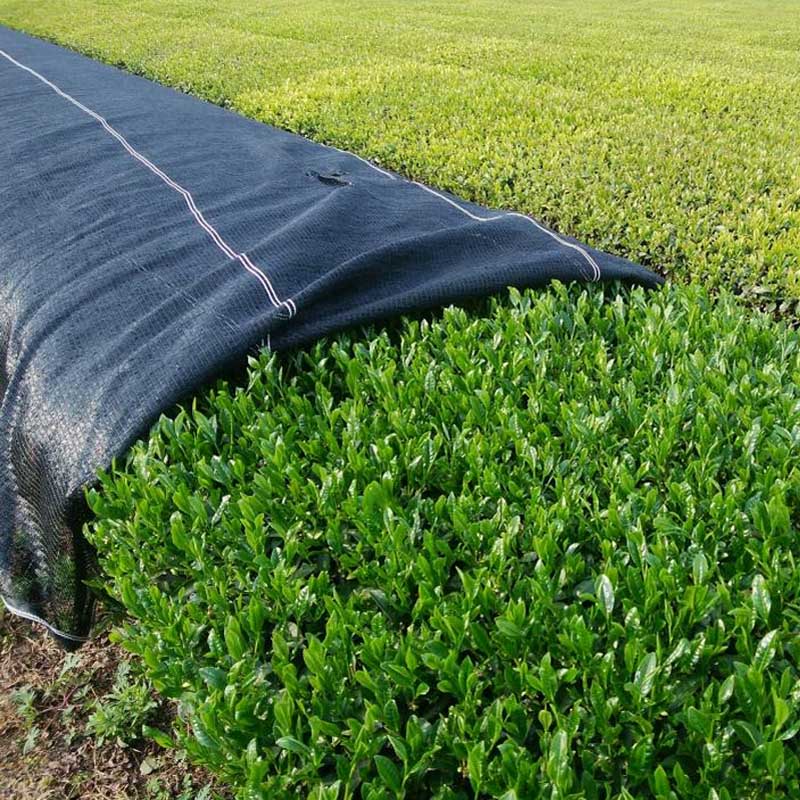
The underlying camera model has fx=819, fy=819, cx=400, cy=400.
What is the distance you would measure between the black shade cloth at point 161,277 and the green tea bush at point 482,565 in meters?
0.18

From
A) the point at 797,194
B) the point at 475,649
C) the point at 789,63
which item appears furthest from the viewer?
the point at 789,63

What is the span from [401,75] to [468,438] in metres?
6.53

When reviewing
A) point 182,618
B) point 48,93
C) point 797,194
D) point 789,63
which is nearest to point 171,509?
point 182,618

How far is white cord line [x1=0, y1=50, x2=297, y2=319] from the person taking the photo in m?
2.72

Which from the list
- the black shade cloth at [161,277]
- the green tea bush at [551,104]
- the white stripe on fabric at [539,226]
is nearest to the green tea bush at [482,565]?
the black shade cloth at [161,277]

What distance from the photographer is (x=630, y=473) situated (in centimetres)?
204

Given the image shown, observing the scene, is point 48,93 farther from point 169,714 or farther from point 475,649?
point 475,649

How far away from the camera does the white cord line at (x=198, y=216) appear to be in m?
2.72

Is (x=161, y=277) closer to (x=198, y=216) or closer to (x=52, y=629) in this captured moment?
(x=198, y=216)

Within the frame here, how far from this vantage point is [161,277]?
3033mm

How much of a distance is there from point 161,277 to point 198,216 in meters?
0.61

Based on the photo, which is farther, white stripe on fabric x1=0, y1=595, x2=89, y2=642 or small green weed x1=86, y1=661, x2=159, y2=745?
white stripe on fabric x1=0, y1=595, x2=89, y2=642

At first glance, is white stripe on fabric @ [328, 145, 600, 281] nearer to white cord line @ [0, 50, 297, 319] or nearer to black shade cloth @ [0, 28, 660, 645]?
black shade cloth @ [0, 28, 660, 645]

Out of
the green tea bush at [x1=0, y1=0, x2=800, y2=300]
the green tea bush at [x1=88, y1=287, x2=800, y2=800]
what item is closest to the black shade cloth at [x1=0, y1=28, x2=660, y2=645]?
the green tea bush at [x1=88, y1=287, x2=800, y2=800]
